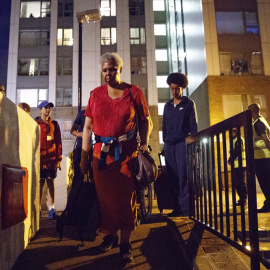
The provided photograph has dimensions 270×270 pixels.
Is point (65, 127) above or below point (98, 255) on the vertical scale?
above

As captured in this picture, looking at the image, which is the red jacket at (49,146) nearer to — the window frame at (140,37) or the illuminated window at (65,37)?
the window frame at (140,37)

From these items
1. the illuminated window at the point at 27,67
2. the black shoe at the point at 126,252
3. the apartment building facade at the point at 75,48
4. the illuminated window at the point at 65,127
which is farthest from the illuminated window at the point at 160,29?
the black shoe at the point at 126,252

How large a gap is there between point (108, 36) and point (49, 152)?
73.2ft

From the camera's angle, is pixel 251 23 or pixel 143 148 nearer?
pixel 143 148

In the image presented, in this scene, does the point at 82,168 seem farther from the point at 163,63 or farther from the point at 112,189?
the point at 163,63

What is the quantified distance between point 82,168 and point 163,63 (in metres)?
32.0

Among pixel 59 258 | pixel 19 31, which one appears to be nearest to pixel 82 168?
pixel 59 258

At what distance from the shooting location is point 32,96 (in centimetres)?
2547

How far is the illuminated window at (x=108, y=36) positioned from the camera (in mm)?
25469

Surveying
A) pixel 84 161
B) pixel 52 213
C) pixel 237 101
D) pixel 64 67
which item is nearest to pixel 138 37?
pixel 64 67

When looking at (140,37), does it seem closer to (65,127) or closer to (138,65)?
(138,65)

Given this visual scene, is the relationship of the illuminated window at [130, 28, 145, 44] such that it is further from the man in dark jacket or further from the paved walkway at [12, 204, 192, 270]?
the paved walkway at [12, 204, 192, 270]

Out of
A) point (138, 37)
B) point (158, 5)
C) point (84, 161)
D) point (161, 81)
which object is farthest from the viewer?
point (161, 81)

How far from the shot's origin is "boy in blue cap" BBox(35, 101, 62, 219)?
5203 millimetres
